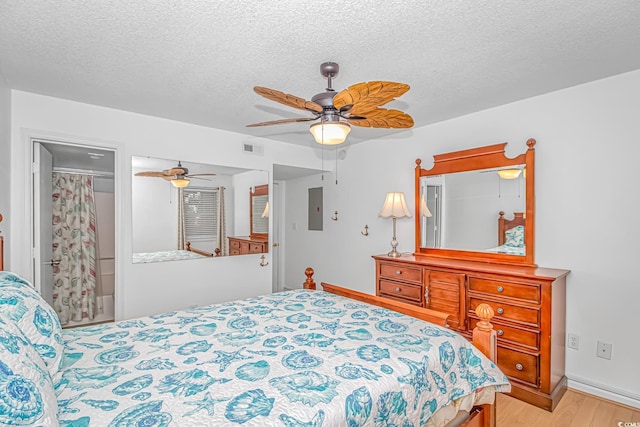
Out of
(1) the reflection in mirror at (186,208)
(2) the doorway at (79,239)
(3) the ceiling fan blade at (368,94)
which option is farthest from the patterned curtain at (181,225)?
(3) the ceiling fan blade at (368,94)

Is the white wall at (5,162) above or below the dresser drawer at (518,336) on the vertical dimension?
above

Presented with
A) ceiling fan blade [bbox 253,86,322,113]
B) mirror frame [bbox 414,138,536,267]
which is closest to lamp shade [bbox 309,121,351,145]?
ceiling fan blade [bbox 253,86,322,113]

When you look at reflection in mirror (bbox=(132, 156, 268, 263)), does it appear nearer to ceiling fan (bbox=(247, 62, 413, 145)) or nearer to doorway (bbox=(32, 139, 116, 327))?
doorway (bbox=(32, 139, 116, 327))

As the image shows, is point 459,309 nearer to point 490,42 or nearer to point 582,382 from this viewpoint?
point 582,382

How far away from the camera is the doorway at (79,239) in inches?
153

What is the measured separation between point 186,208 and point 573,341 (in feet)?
12.2

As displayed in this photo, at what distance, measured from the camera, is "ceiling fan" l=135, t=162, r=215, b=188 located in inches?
129

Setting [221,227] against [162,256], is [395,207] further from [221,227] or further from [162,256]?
[162,256]

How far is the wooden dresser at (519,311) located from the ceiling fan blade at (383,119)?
A: 126 cm

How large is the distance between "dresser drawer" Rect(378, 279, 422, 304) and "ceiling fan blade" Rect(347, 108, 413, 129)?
1645mm

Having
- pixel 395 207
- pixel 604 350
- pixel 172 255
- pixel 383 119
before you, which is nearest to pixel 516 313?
pixel 604 350

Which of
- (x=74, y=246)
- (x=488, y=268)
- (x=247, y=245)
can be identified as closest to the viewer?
(x=488, y=268)

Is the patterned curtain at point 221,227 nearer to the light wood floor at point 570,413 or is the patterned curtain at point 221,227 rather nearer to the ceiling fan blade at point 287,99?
the ceiling fan blade at point 287,99

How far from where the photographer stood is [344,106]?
1812mm
